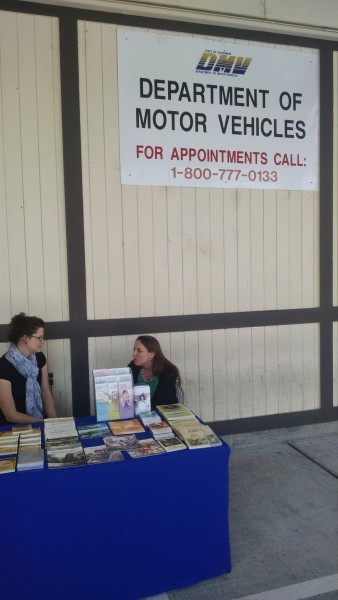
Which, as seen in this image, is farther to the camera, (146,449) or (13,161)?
(13,161)

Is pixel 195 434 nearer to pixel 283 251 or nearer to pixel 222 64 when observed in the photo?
pixel 283 251

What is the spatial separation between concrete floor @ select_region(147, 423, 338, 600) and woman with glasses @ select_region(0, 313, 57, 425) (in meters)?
1.44

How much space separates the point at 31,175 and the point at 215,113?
1.62 m

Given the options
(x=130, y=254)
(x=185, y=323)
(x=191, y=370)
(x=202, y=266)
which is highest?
(x=130, y=254)

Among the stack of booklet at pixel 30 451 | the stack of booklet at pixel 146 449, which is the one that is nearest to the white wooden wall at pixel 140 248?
the stack of booklet at pixel 30 451

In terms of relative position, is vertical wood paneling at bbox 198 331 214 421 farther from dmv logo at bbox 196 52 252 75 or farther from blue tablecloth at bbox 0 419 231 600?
dmv logo at bbox 196 52 252 75

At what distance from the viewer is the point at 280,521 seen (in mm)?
3145

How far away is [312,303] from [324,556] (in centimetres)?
231

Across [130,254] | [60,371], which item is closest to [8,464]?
[60,371]

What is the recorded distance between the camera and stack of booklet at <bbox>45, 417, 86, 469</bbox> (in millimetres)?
2307

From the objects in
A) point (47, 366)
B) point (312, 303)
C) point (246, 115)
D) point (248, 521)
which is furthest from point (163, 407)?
point (246, 115)

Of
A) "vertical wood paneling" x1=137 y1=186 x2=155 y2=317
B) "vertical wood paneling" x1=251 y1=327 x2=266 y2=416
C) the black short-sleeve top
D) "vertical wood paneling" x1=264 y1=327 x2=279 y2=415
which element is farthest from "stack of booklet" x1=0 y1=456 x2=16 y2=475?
"vertical wood paneling" x1=264 y1=327 x2=279 y2=415

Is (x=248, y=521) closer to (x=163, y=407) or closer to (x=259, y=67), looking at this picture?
(x=163, y=407)

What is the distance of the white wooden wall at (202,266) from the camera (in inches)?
152
